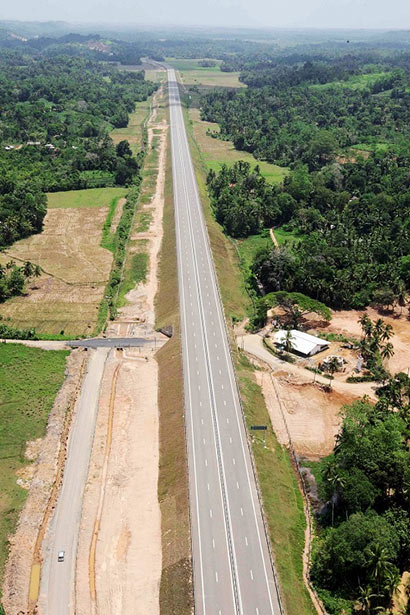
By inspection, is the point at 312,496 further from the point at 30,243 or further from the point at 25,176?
the point at 25,176

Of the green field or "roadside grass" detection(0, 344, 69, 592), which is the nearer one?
"roadside grass" detection(0, 344, 69, 592)

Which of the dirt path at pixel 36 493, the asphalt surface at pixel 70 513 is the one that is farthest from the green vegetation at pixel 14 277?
the asphalt surface at pixel 70 513

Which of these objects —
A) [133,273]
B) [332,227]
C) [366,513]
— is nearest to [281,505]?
[366,513]

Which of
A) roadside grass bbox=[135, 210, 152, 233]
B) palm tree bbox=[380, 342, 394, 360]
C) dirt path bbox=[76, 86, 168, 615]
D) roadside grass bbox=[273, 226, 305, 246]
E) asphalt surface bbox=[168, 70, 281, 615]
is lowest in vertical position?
dirt path bbox=[76, 86, 168, 615]

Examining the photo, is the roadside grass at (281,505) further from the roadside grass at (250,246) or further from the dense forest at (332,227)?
the roadside grass at (250,246)

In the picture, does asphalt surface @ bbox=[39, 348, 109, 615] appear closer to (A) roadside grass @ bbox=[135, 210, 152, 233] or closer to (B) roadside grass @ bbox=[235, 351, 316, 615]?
(B) roadside grass @ bbox=[235, 351, 316, 615]

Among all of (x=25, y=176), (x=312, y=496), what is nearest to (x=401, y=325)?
(x=312, y=496)

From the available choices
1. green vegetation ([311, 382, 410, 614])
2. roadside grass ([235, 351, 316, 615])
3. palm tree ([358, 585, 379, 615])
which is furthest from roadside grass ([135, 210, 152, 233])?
palm tree ([358, 585, 379, 615])
